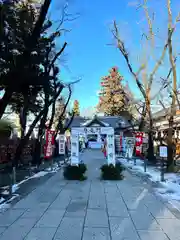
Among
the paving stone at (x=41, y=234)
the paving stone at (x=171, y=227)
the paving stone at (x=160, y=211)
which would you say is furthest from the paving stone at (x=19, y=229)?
the paving stone at (x=160, y=211)

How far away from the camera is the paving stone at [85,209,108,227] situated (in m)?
6.20

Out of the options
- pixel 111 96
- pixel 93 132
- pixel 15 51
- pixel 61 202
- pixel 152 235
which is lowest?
pixel 152 235

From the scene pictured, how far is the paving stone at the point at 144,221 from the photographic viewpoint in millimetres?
5992

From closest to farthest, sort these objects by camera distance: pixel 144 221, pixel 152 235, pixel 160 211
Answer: pixel 152 235
pixel 144 221
pixel 160 211

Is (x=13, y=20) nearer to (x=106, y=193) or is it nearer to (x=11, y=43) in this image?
(x=11, y=43)

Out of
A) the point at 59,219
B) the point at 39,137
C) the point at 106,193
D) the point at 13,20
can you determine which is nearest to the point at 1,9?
the point at 13,20

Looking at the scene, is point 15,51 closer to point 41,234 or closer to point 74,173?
point 74,173

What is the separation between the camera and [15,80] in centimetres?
1113

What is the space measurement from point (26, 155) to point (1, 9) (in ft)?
60.5

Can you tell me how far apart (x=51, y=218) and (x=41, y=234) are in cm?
118

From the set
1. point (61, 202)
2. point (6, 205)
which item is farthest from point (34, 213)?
point (61, 202)

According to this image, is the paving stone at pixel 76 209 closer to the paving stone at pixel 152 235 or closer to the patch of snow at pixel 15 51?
the paving stone at pixel 152 235

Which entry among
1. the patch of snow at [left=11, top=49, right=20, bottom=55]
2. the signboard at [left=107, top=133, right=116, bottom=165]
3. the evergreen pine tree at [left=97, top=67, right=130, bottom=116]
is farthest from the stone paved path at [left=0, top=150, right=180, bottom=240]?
the evergreen pine tree at [left=97, top=67, right=130, bottom=116]

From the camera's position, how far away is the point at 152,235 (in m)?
5.48
